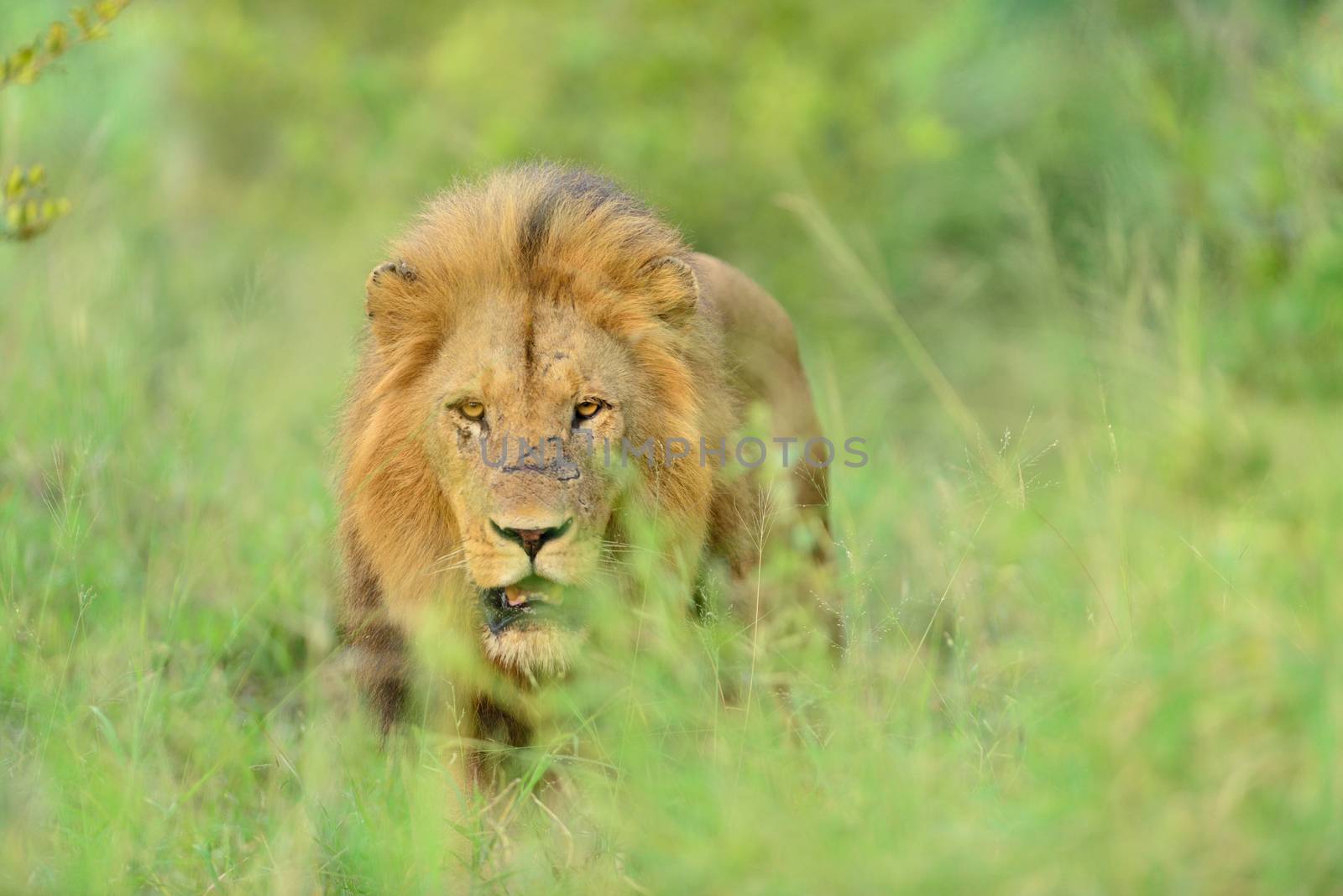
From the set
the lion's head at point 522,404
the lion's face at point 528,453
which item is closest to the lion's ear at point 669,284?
the lion's head at point 522,404

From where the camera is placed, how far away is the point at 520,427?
11.4ft

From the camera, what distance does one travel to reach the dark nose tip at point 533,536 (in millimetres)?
3301

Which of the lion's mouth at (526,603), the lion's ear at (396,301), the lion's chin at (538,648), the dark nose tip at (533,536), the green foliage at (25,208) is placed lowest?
the lion's chin at (538,648)

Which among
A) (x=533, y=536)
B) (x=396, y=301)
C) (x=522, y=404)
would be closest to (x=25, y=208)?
(x=396, y=301)

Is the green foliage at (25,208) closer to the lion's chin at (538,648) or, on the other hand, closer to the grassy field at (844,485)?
the grassy field at (844,485)

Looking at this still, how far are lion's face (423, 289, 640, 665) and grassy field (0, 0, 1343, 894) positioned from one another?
0.26m

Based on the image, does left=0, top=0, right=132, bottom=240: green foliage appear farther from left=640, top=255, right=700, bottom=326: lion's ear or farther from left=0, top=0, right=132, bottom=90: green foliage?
left=640, top=255, right=700, bottom=326: lion's ear

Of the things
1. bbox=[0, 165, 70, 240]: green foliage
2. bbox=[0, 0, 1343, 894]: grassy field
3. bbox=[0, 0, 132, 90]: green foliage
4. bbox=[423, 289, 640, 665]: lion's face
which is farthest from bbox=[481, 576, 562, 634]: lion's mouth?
bbox=[0, 0, 132, 90]: green foliage

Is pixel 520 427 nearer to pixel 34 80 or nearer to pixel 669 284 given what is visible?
pixel 669 284

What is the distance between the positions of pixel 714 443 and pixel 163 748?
63.3 inches

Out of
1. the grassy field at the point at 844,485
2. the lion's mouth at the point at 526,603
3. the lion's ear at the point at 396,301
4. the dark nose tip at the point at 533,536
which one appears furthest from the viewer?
the lion's ear at the point at 396,301

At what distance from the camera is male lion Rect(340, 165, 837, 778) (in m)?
3.43

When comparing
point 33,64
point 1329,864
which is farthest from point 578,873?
point 33,64

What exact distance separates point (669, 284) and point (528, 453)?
2.33 feet
